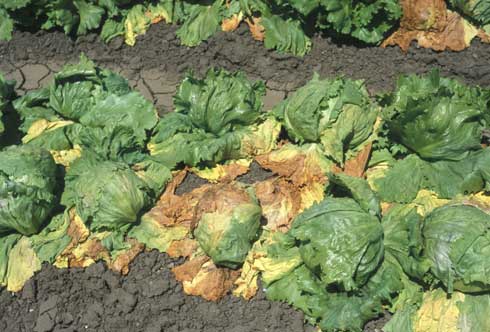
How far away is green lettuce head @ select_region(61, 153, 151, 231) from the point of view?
5.97 metres

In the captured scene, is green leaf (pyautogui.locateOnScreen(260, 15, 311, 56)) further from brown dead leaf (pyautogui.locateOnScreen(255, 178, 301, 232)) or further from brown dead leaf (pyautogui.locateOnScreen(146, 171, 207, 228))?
brown dead leaf (pyautogui.locateOnScreen(146, 171, 207, 228))

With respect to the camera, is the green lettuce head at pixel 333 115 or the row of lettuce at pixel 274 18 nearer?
the green lettuce head at pixel 333 115

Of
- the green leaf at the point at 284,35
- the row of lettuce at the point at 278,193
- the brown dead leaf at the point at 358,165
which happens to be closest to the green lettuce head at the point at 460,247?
the row of lettuce at the point at 278,193

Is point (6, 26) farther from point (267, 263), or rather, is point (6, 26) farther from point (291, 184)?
point (267, 263)

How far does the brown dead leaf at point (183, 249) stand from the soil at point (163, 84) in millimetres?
91

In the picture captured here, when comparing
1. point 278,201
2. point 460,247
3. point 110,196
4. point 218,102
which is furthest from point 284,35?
point 460,247

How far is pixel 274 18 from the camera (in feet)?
25.7

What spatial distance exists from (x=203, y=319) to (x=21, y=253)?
1803 millimetres

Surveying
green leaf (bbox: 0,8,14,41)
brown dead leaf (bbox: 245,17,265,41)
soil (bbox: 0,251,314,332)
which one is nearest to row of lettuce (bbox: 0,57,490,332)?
soil (bbox: 0,251,314,332)

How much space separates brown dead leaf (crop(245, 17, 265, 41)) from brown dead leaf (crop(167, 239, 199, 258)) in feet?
9.46

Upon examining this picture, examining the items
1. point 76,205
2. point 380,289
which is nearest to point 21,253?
point 76,205

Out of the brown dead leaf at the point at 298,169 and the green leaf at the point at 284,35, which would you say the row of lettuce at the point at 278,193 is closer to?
the brown dead leaf at the point at 298,169

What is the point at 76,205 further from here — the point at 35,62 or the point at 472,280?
the point at 472,280

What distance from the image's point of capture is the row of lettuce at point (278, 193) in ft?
18.2
